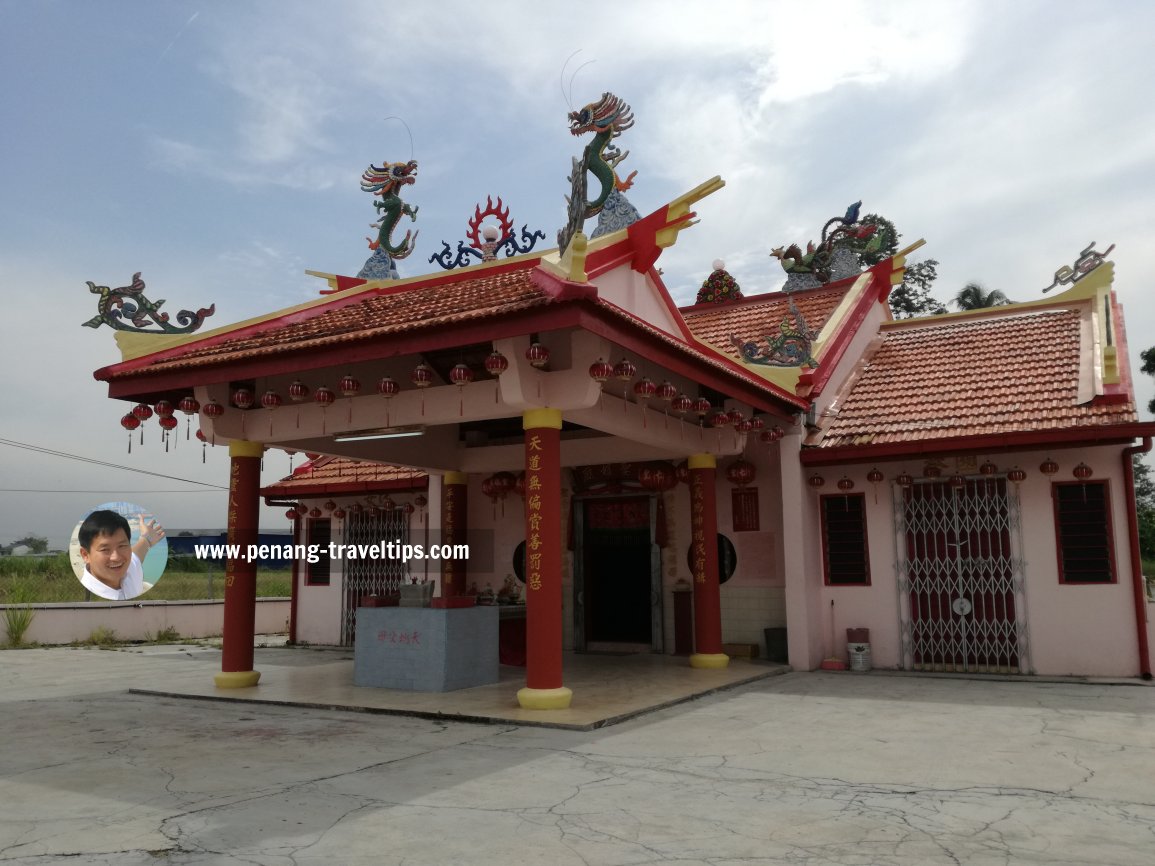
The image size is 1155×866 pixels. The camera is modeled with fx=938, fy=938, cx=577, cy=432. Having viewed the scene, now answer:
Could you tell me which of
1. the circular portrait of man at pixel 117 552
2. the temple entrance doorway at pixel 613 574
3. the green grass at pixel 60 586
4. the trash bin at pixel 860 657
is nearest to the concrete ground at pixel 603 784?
the trash bin at pixel 860 657

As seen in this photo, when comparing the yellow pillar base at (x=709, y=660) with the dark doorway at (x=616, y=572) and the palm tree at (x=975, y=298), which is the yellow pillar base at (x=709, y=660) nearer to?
the dark doorway at (x=616, y=572)

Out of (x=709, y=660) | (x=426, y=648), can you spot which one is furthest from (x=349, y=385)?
(x=709, y=660)

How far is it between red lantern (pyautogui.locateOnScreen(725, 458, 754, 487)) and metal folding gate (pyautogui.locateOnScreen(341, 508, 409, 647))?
5.65m

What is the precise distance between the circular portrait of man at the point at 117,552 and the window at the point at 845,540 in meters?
17.9

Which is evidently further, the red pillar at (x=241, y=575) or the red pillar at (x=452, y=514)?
the red pillar at (x=452, y=514)

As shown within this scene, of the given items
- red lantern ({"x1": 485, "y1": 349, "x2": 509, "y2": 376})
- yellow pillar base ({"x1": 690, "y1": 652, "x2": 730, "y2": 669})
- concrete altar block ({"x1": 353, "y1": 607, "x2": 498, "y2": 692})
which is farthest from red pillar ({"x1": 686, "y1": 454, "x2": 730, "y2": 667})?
red lantern ({"x1": 485, "y1": 349, "x2": 509, "y2": 376})

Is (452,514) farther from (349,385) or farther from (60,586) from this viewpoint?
(60,586)

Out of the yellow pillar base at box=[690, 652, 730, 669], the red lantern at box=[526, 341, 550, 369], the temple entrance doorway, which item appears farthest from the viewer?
the temple entrance doorway

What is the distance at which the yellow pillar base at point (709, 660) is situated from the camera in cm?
1116

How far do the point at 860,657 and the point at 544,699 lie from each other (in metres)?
4.88

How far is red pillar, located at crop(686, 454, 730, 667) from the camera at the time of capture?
444 inches

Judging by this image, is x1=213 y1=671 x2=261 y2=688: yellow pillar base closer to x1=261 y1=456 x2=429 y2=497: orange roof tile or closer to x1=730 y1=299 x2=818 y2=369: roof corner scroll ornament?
x1=261 y1=456 x2=429 y2=497: orange roof tile

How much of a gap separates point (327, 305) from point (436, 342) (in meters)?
3.55

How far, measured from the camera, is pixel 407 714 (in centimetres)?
832
